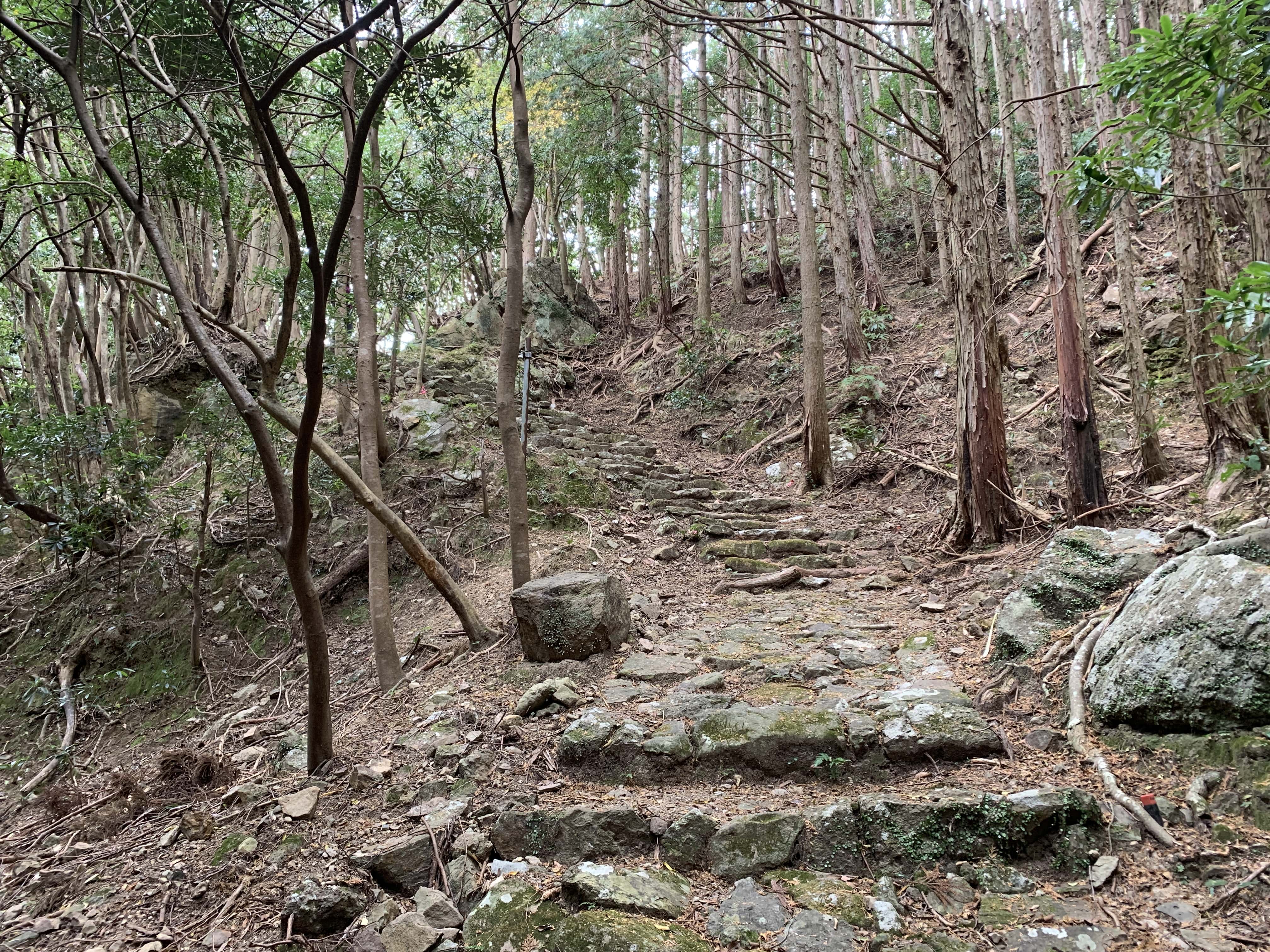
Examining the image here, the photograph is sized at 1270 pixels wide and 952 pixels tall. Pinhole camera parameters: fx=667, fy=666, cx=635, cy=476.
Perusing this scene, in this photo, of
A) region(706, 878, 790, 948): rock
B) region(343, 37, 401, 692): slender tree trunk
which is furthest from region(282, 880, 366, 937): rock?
region(343, 37, 401, 692): slender tree trunk

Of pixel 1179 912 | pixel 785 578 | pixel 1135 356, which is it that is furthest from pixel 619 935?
pixel 1135 356

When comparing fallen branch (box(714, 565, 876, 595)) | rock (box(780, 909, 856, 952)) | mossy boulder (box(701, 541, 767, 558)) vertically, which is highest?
mossy boulder (box(701, 541, 767, 558))

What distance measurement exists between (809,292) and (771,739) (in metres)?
6.37

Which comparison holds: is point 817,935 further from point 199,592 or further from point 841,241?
point 841,241

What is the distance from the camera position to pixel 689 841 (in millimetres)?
2715

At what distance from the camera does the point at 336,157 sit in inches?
530

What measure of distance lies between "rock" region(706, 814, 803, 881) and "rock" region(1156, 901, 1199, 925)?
44.3 inches

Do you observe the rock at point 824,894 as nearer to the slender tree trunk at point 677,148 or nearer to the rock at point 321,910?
the rock at point 321,910

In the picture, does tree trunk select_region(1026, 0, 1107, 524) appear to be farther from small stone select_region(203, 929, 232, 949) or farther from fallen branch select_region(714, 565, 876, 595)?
small stone select_region(203, 929, 232, 949)

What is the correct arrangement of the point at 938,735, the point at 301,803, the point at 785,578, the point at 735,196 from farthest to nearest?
the point at 735,196 < the point at 785,578 < the point at 301,803 < the point at 938,735

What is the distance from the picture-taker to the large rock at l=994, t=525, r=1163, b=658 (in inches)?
140

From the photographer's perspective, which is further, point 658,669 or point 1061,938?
point 658,669

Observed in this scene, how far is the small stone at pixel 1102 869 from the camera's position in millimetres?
2188

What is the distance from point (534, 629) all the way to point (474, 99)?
12.6 meters
